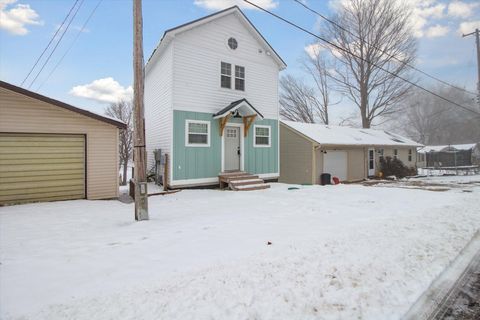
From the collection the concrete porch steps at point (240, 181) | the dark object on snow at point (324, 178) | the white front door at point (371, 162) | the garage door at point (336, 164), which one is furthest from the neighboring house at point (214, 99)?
the white front door at point (371, 162)

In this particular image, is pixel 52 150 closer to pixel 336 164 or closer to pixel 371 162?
pixel 336 164

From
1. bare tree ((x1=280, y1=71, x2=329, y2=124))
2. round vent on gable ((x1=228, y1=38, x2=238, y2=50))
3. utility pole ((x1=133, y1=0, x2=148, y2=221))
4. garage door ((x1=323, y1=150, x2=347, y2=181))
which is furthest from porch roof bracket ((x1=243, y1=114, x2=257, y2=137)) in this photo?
bare tree ((x1=280, y1=71, x2=329, y2=124))

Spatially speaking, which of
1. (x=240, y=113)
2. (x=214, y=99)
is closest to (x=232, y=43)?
(x=214, y=99)

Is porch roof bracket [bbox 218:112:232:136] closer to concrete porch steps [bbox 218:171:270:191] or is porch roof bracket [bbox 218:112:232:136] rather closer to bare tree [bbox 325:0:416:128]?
concrete porch steps [bbox 218:171:270:191]

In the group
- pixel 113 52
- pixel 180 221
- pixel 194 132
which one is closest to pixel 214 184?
pixel 194 132

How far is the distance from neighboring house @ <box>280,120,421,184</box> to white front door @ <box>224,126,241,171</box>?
584cm

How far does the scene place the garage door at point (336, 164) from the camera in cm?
1745

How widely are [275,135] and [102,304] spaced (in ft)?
39.0

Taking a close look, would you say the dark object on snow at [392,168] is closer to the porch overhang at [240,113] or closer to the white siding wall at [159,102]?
the porch overhang at [240,113]

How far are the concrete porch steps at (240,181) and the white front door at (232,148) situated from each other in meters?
0.50

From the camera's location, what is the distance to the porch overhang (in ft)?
37.6

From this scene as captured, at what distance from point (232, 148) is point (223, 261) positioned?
879 cm

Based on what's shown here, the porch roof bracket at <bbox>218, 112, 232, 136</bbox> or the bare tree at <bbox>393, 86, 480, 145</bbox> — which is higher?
the bare tree at <bbox>393, 86, 480, 145</bbox>

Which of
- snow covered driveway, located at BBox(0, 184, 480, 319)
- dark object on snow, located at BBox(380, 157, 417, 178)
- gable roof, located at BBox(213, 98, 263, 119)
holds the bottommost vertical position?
snow covered driveway, located at BBox(0, 184, 480, 319)
